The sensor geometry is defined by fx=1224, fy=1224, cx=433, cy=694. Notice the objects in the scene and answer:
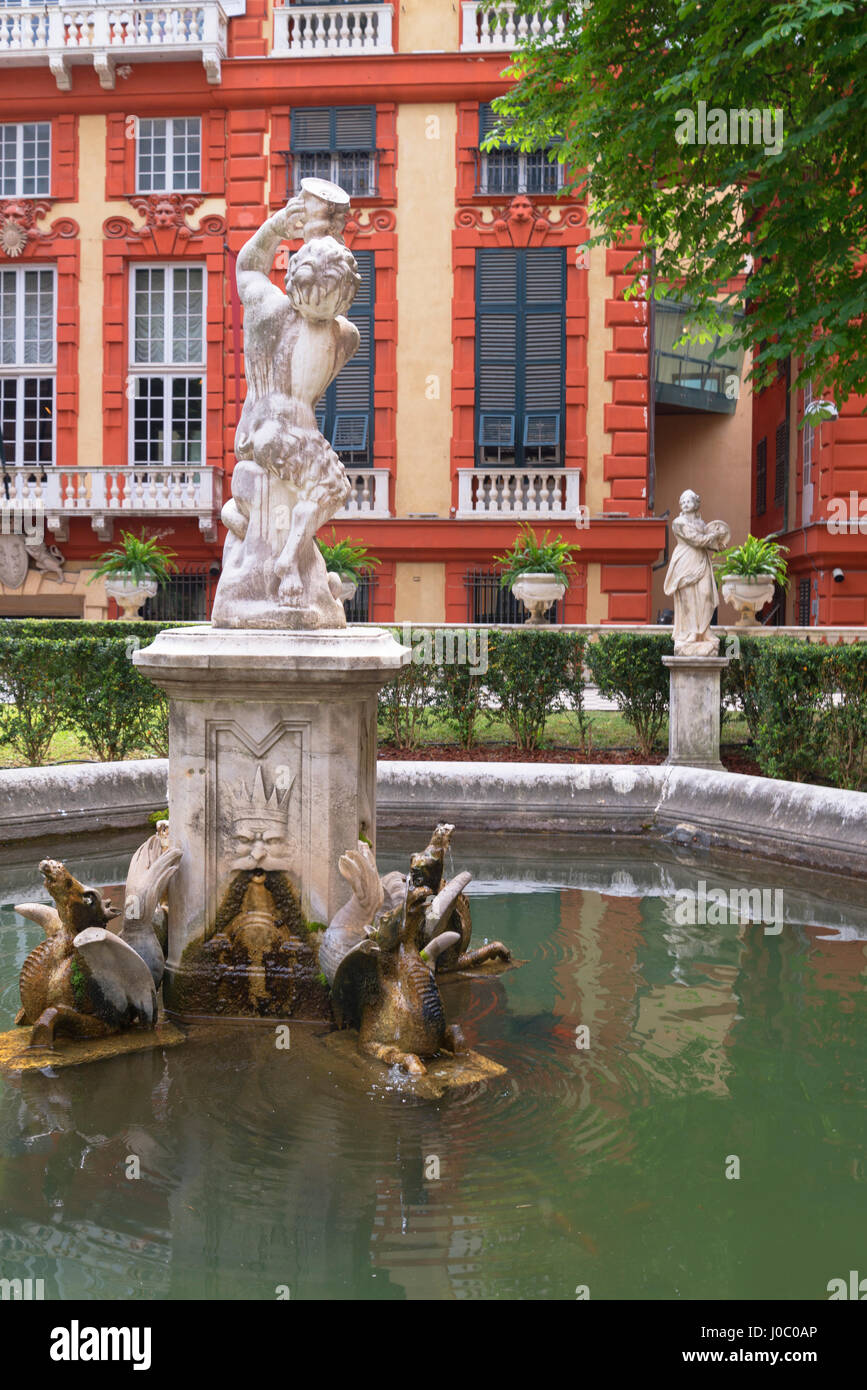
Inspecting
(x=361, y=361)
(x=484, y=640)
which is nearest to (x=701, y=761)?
(x=484, y=640)

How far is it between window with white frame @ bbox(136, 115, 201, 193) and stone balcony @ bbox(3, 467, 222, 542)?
16.9ft

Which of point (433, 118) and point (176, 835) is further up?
point (433, 118)

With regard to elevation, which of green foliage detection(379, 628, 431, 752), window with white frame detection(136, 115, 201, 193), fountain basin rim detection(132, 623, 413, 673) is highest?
window with white frame detection(136, 115, 201, 193)

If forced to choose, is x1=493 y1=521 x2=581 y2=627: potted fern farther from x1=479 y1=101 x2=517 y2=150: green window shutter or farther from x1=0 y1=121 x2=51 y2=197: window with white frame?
x1=0 y1=121 x2=51 y2=197: window with white frame

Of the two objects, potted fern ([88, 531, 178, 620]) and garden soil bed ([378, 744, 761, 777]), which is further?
potted fern ([88, 531, 178, 620])

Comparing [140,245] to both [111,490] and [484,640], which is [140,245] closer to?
[111,490]

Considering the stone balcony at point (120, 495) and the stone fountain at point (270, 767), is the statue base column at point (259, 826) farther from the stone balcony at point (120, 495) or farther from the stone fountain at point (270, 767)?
the stone balcony at point (120, 495)

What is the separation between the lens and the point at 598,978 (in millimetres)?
5234

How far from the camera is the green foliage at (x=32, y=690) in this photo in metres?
9.86

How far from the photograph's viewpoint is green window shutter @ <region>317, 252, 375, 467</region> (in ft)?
70.2

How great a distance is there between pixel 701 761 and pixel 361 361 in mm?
13498

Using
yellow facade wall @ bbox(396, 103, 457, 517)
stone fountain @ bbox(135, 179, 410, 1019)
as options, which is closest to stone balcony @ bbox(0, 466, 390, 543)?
yellow facade wall @ bbox(396, 103, 457, 517)

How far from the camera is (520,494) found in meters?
20.8

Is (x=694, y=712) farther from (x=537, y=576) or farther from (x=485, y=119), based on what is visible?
(x=485, y=119)
